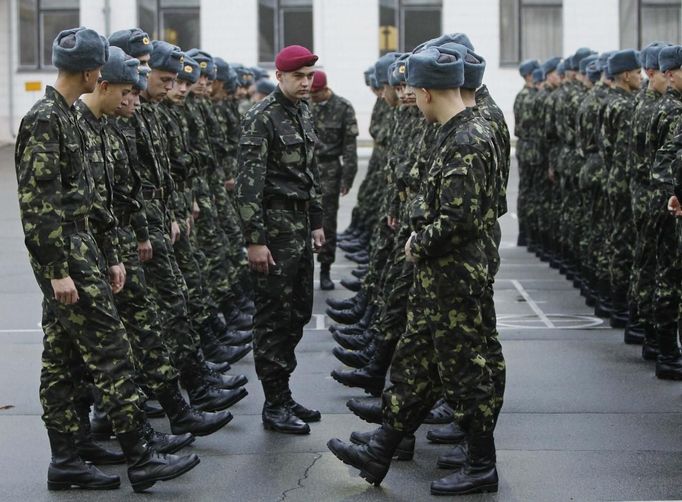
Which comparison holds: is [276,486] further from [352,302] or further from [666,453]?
[352,302]

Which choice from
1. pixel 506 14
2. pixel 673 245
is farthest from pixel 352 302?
pixel 506 14

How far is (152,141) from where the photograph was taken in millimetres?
9078

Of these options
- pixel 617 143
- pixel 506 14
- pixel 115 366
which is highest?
pixel 506 14

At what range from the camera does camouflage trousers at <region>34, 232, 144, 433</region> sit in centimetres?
702

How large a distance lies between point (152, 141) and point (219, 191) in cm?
410

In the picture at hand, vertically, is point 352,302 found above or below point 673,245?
below

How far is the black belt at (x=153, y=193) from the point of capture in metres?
8.86

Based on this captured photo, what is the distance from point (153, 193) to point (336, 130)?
22.8 feet

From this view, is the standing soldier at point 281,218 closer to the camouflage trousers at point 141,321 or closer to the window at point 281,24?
the camouflage trousers at point 141,321

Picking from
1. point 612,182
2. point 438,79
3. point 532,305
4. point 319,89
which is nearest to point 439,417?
point 438,79

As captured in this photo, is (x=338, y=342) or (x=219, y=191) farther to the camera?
(x=219, y=191)

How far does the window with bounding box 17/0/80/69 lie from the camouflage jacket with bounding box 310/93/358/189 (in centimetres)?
2247

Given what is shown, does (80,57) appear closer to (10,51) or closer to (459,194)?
(459,194)

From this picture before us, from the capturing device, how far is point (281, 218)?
8656mm
